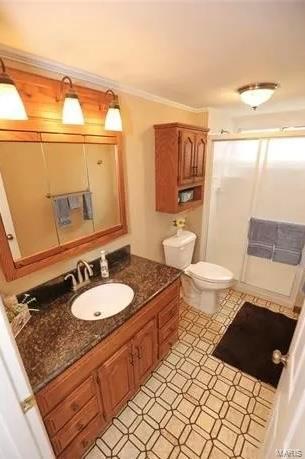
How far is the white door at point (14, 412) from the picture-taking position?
2.02 feet

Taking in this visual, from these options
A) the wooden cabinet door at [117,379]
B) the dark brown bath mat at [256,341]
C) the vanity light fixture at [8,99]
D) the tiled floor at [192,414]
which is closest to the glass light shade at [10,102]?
the vanity light fixture at [8,99]

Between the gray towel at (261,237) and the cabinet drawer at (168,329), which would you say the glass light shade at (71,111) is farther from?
the gray towel at (261,237)

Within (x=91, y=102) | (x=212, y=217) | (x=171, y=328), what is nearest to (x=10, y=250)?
(x=91, y=102)

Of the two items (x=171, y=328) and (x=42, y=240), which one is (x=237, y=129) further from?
(x=42, y=240)

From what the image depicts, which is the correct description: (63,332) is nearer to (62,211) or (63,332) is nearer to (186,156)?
(62,211)

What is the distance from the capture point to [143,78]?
1.52 metres

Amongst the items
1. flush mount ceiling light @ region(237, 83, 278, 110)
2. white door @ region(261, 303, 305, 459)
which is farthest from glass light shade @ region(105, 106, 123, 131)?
white door @ region(261, 303, 305, 459)

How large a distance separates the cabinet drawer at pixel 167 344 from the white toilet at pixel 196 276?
1.94 ft

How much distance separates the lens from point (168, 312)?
173cm

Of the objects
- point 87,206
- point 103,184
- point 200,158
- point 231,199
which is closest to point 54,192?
point 87,206

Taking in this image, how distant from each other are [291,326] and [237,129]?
2.66 meters

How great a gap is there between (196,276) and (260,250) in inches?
33.0

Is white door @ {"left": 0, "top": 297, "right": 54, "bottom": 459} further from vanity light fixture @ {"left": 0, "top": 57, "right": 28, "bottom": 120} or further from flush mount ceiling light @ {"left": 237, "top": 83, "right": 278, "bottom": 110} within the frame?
flush mount ceiling light @ {"left": 237, "top": 83, "right": 278, "bottom": 110}

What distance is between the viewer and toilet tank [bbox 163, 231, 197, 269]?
2.33 m
